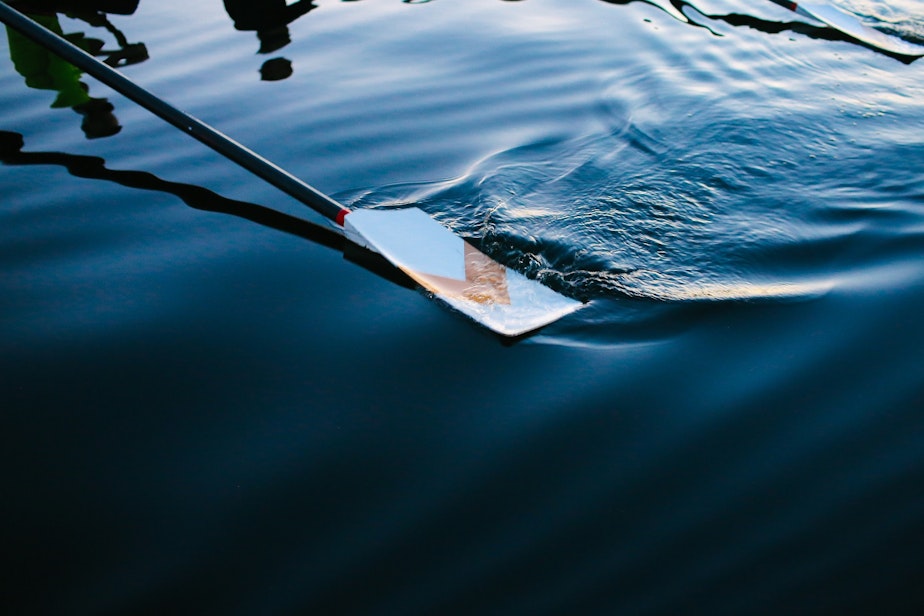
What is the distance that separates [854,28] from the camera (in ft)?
15.4

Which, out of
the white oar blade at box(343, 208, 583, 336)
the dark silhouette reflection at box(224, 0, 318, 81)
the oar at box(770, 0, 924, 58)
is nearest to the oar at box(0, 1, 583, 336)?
the white oar blade at box(343, 208, 583, 336)

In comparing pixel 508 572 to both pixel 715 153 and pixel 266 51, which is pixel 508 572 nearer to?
pixel 715 153

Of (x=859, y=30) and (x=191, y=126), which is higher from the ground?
(x=191, y=126)

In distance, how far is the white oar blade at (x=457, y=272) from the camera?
7.72ft

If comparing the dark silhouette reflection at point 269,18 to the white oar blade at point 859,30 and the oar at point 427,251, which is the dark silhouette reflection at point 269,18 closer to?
the oar at point 427,251

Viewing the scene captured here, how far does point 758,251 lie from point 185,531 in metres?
2.05

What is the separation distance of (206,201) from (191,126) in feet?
1.05

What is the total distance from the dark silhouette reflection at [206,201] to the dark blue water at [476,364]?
20 mm

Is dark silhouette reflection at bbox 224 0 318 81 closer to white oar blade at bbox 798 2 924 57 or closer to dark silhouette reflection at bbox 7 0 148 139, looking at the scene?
dark silhouette reflection at bbox 7 0 148 139

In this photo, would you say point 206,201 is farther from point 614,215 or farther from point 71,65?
point 71,65

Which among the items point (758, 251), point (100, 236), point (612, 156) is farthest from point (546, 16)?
point (100, 236)

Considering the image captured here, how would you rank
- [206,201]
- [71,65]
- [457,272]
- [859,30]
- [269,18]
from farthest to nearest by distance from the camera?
[269,18] < [859,30] < [71,65] < [206,201] < [457,272]

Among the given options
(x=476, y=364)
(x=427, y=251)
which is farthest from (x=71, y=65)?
(x=476, y=364)

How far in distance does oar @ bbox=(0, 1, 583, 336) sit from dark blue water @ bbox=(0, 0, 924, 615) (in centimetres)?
8
